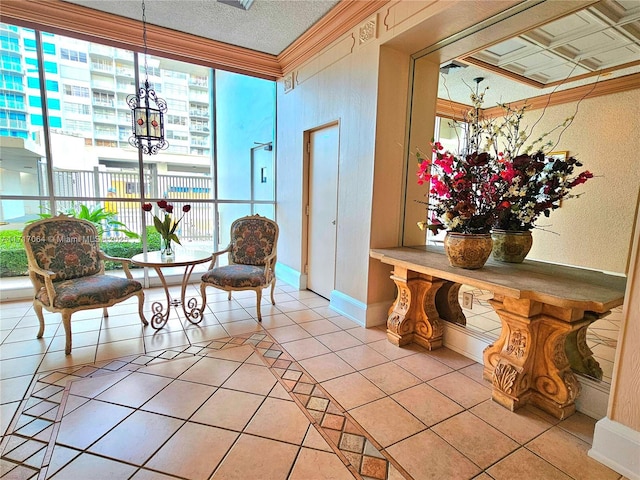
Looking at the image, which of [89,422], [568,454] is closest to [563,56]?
[568,454]

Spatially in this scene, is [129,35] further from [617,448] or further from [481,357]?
[617,448]

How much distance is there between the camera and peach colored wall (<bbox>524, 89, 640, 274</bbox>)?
1821 mm

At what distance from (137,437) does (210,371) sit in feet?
2.13

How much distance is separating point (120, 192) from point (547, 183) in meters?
4.50

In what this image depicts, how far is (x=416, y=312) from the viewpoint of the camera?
272cm

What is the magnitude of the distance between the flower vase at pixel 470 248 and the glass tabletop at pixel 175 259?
7.36ft

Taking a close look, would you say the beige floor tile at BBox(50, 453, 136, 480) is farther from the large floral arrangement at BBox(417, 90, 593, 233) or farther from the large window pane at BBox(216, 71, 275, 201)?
the large window pane at BBox(216, 71, 275, 201)

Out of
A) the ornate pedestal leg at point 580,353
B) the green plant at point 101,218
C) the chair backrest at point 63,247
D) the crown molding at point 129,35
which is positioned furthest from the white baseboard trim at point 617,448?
the crown molding at point 129,35

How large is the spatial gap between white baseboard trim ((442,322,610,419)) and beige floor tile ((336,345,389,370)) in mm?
630

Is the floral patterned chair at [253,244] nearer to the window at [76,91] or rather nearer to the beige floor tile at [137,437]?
the beige floor tile at [137,437]

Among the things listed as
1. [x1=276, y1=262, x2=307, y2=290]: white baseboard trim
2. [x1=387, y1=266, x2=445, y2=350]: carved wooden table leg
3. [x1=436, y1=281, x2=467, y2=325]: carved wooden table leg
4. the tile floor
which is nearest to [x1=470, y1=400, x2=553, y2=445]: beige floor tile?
the tile floor

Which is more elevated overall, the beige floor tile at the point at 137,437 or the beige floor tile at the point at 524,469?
the beige floor tile at the point at 137,437

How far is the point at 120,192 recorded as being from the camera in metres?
4.06

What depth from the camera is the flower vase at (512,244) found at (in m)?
2.29
